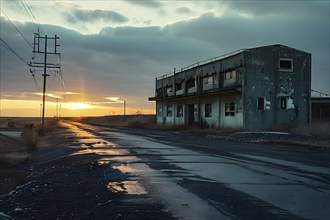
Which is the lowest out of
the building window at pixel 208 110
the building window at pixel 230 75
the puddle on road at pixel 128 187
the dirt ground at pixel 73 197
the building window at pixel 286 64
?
the dirt ground at pixel 73 197

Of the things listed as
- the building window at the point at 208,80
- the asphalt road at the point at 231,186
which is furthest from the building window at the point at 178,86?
the asphalt road at the point at 231,186

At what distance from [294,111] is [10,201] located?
37.1 meters

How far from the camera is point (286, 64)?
43062mm

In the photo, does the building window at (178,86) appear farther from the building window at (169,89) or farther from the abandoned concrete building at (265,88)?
the abandoned concrete building at (265,88)

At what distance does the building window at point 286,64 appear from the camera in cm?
4284

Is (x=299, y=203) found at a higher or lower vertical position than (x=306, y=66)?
lower

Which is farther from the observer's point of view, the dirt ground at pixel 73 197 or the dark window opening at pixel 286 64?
the dark window opening at pixel 286 64

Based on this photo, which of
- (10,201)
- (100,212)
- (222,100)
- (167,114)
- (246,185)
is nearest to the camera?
Result: (100,212)

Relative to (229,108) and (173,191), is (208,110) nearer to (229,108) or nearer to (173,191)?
(229,108)

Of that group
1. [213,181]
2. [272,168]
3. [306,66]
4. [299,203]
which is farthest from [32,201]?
[306,66]

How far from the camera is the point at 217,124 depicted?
48.9 meters

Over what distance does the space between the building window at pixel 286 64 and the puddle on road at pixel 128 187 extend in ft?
113

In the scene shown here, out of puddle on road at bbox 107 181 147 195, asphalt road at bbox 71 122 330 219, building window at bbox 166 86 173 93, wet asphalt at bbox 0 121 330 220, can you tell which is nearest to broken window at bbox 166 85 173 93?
building window at bbox 166 86 173 93

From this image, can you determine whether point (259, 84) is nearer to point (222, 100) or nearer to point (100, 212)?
point (222, 100)
